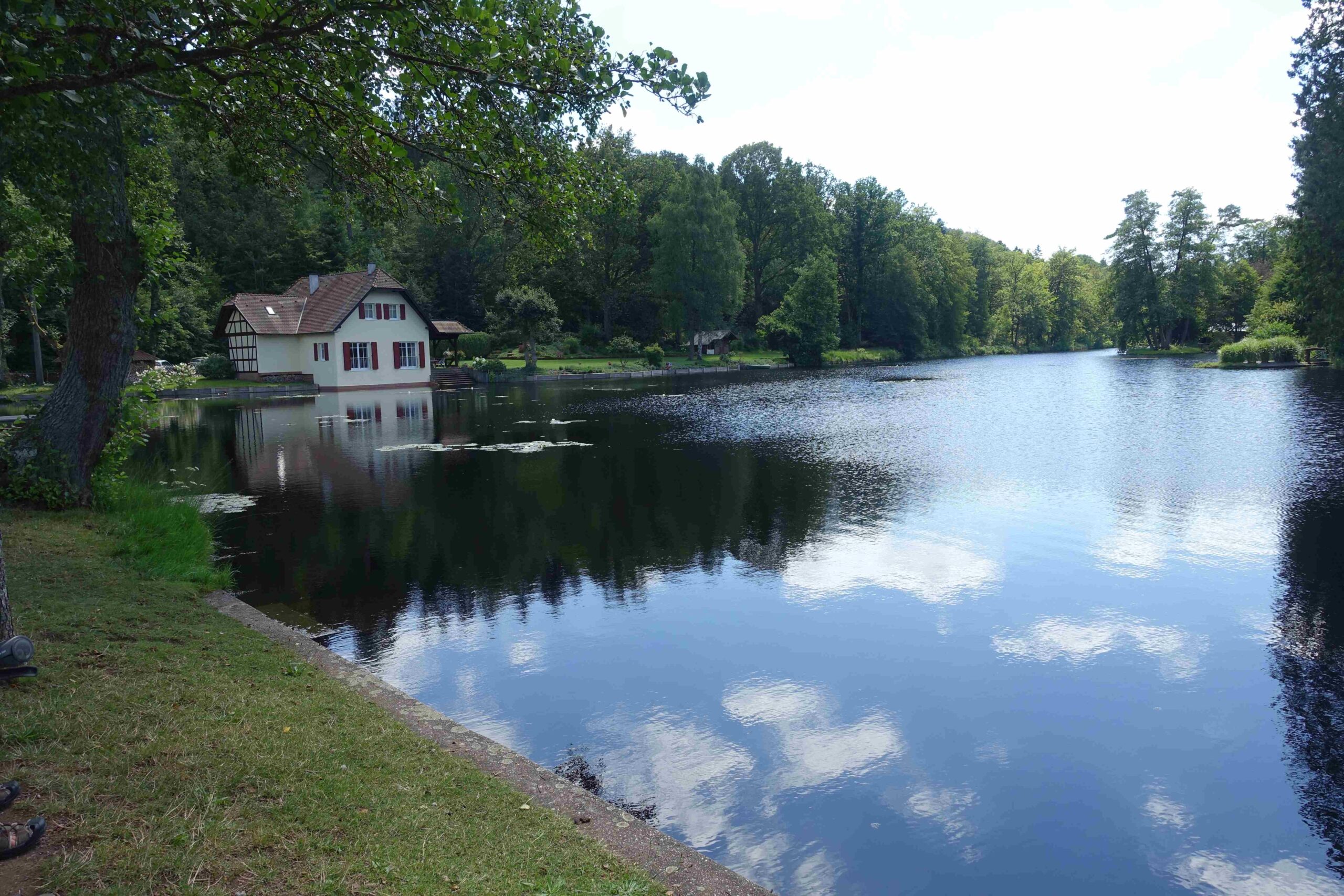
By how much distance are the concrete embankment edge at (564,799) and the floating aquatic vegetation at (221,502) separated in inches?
357

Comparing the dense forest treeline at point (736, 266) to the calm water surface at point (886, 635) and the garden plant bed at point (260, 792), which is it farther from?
the garden plant bed at point (260, 792)

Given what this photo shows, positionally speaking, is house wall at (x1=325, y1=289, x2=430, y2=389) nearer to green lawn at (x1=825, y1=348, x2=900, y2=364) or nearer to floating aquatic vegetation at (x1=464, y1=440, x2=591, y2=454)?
floating aquatic vegetation at (x1=464, y1=440, x2=591, y2=454)

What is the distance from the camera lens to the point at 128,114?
10.3 metres

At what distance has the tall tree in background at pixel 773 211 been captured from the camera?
3071 inches

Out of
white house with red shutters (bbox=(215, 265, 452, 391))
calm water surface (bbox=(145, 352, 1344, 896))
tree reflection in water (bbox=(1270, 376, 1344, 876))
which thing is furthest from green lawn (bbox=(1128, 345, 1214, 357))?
tree reflection in water (bbox=(1270, 376, 1344, 876))

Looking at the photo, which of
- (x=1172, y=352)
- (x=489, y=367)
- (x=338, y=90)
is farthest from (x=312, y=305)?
(x=1172, y=352)

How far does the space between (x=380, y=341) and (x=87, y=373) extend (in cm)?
4107

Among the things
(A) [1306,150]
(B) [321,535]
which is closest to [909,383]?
(A) [1306,150]

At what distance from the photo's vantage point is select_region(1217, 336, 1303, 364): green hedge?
54.4 metres

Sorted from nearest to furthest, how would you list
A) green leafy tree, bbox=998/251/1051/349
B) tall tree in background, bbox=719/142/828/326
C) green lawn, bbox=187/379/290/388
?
green lawn, bbox=187/379/290/388 → tall tree in background, bbox=719/142/828/326 → green leafy tree, bbox=998/251/1051/349

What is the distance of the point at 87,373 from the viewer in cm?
1109

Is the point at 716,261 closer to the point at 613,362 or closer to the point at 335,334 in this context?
the point at 613,362

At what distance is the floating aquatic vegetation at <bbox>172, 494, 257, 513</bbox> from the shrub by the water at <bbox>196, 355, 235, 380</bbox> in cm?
3775

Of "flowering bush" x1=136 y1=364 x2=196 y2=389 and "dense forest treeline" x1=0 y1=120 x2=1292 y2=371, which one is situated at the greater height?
"dense forest treeline" x1=0 y1=120 x2=1292 y2=371
